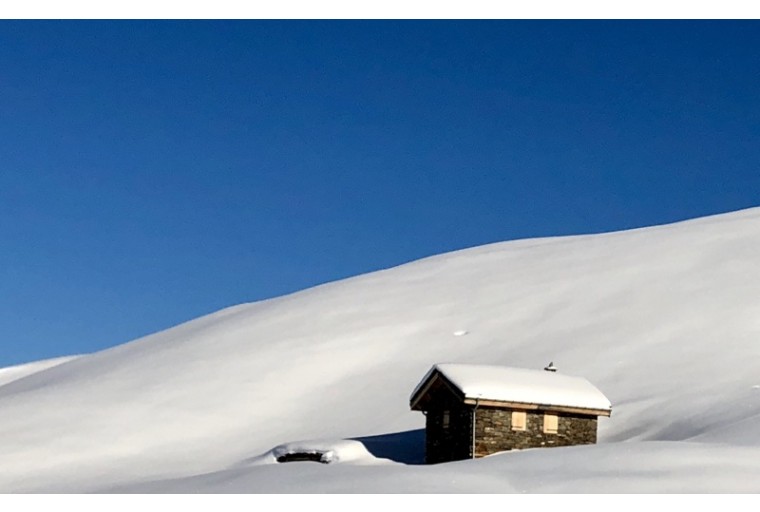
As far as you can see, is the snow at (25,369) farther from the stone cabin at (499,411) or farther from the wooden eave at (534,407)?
the wooden eave at (534,407)

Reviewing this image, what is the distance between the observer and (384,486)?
2525 centimetres

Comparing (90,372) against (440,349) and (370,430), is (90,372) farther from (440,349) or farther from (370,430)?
(370,430)

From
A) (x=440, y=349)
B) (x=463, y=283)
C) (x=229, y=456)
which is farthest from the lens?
(x=463, y=283)

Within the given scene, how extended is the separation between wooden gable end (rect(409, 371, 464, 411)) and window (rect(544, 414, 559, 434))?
2642mm

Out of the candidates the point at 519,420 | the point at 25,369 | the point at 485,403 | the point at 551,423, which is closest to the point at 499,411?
the point at 485,403

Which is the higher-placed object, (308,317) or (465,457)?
(308,317)

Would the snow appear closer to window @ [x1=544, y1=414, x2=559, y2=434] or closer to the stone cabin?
the stone cabin

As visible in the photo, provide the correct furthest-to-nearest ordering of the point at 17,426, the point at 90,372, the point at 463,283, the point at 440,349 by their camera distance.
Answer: the point at 463,283, the point at 90,372, the point at 440,349, the point at 17,426

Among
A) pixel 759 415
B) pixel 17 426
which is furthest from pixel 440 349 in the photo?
pixel 759 415

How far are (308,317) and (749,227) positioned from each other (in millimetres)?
25190

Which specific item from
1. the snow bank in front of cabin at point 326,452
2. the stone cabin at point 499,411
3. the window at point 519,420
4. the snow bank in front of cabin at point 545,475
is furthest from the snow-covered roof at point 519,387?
the snow bank in front of cabin at point 545,475

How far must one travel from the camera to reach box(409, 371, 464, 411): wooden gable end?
37.4 metres

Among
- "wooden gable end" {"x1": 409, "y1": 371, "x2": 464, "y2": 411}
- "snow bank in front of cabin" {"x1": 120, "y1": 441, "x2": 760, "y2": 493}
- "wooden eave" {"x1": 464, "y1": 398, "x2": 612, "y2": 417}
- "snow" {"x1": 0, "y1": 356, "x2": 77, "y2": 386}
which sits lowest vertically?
"snow bank in front of cabin" {"x1": 120, "y1": 441, "x2": 760, "y2": 493}

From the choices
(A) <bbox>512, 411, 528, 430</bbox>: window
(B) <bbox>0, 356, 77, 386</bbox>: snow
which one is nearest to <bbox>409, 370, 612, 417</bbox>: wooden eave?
(A) <bbox>512, 411, 528, 430</bbox>: window
